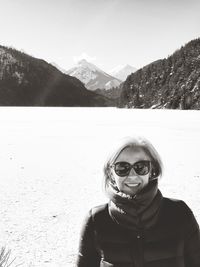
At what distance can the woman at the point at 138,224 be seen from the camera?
1.67 meters

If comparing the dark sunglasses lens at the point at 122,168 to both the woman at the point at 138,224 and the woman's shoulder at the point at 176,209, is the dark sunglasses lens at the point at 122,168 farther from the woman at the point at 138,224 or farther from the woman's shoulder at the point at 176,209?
the woman's shoulder at the point at 176,209

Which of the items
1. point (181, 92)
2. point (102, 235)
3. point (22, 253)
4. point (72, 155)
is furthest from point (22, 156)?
point (181, 92)

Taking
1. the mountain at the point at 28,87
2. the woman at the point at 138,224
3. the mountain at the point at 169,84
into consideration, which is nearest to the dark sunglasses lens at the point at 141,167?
the woman at the point at 138,224

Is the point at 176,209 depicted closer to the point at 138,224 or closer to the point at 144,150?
the point at 138,224

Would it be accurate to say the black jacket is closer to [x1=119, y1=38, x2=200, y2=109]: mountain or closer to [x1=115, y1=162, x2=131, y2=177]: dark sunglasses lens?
[x1=115, y1=162, x2=131, y2=177]: dark sunglasses lens

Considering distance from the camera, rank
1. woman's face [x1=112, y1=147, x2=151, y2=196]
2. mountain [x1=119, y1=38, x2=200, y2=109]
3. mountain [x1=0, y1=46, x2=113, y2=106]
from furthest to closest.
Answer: mountain [x1=0, y1=46, x2=113, y2=106] → mountain [x1=119, y1=38, x2=200, y2=109] → woman's face [x1=112, y1=147, x2=151, y2=196]

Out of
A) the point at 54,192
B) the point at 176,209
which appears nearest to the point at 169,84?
the point at 54,192

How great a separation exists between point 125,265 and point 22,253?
105 inches

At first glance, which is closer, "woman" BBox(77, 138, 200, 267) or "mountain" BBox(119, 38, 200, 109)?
"woman" BBox(77, 138, 200, 267)

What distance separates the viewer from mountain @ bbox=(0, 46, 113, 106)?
173875mm

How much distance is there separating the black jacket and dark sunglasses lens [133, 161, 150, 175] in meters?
0.16

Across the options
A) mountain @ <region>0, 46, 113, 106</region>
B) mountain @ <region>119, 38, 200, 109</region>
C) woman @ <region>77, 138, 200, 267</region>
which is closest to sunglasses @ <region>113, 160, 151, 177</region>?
woman @ <region>77, 138, 200, 267</region>

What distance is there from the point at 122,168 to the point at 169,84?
13354 cm

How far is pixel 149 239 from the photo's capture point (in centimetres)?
168
